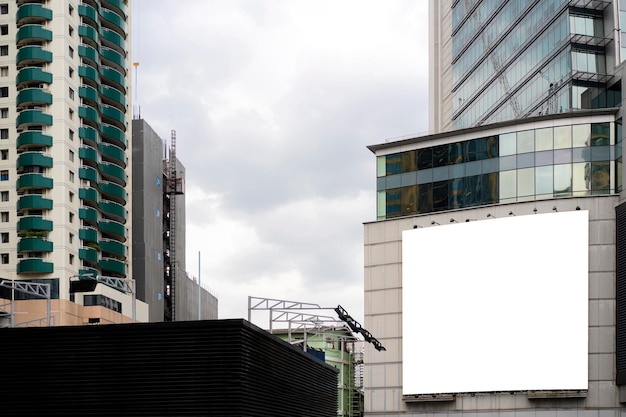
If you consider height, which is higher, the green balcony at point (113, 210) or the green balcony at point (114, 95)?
the green balcony at point (114, 95)

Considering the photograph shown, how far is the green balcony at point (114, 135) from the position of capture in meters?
139

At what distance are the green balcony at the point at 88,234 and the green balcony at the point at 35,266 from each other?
732cm

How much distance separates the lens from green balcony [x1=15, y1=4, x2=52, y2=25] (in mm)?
127812

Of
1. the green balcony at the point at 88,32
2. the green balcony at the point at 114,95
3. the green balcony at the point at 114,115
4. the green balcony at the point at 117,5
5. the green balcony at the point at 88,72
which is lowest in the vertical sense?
the green balcony at the point at 114,115

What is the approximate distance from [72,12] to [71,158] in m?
17.9

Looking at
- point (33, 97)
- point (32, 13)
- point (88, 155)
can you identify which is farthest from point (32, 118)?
point (32, 13)

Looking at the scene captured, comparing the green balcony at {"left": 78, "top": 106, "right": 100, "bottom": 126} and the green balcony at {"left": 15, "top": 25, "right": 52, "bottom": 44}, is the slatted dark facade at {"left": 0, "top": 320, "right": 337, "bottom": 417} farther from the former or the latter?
the green balcony at {"left": 78, "top": 106, "right": 100, "bottom": 126}

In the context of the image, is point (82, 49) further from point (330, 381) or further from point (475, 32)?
point (330, 381)

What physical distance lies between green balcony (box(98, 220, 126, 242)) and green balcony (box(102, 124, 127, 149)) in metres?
10.5

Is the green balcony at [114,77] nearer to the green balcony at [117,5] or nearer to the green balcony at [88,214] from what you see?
the green balcony at [117,5]

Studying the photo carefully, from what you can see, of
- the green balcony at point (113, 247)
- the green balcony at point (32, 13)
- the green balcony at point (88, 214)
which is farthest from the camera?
the green balcony at point (113, 247)

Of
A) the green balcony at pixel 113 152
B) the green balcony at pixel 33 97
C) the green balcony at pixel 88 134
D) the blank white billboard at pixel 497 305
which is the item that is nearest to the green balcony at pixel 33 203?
the green balcony at pixel 88 134

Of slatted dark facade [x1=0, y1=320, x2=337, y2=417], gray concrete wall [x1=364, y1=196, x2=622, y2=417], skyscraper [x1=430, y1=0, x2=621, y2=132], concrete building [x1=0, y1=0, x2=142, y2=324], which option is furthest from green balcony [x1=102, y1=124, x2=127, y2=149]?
slatted dark facade [x1=0, y1=320, x2=337, y2=417]

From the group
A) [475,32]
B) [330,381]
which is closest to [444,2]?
[475,32]
